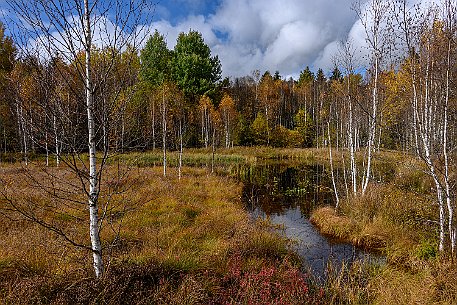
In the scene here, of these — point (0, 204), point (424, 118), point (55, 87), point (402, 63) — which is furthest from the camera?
point (0, 204)

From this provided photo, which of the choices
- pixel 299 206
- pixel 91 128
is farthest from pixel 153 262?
pixel 299 206

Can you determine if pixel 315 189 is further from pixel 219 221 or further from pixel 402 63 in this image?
pixel 402 63

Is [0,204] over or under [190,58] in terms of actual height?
under

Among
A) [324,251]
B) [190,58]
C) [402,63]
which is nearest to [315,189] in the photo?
[324,251]

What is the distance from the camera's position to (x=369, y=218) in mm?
9805

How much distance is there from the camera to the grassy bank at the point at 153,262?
430 cm

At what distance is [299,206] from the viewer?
14023mm

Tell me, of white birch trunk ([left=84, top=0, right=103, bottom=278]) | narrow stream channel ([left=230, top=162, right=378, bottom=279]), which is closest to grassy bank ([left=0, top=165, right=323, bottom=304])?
white birch trunk ([left=84, top=0, right=103, bottom=278])

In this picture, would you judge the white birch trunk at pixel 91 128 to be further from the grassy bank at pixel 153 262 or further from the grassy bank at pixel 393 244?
the grassy bank at pixel 393 244

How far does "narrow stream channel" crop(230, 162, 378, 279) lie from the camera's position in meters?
8.20

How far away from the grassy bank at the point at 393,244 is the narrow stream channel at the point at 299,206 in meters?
0.64

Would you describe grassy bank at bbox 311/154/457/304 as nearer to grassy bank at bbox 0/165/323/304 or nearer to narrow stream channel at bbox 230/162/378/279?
narrow stream channel at bbox 230/162/378/279

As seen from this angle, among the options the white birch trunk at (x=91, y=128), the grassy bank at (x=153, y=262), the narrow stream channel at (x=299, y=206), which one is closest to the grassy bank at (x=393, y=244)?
the narrow stream channel at (x=299, y=206)

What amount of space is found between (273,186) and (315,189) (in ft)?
8.41
